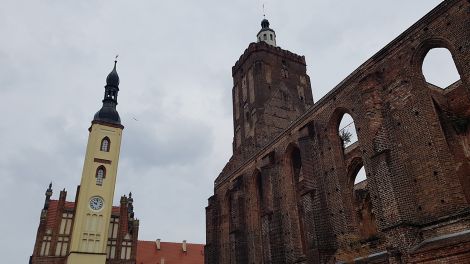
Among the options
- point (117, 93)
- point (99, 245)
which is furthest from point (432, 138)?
point (117, 93)

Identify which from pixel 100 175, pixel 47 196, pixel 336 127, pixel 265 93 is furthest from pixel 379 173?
pixel 47 196

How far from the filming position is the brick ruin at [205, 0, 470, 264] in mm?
10938

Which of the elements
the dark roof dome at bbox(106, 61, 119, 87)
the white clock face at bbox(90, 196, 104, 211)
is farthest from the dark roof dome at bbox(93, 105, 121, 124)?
the white clock face at bbox(90, 196, 104, 211)

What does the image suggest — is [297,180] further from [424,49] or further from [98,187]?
[98,187]

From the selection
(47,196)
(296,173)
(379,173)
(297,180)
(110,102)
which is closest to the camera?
(379,173)

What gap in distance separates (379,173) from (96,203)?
77.4 feet

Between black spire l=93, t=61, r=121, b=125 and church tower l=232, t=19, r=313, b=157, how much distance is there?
35.0ft

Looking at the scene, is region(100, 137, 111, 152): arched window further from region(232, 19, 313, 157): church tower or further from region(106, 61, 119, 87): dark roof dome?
region(232, 19, 313, 157): church tower

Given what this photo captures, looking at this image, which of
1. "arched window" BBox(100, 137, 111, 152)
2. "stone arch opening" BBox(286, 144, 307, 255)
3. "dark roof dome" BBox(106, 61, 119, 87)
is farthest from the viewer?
"dark roof dome" BBox(106, 61, 119, 87)

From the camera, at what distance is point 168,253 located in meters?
37.7

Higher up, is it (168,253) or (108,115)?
(108,115)

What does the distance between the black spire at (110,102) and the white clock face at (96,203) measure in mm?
6721

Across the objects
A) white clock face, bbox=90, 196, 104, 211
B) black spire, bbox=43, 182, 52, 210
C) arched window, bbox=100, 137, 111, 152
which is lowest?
white clock face, bbox=90, 196, 104, 211

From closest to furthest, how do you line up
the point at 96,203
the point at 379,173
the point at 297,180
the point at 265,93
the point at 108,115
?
the point at 379,173
the point at 297,180
the point at 265,93
the point at 96,203
the point at 108,115
